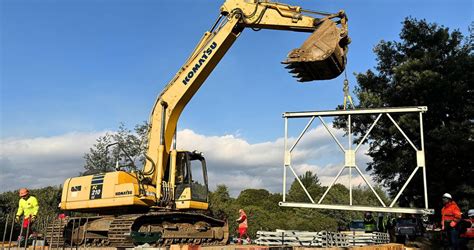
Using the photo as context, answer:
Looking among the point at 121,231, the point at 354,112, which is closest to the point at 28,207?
the point at 121,231

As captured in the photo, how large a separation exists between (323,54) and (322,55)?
4 cm

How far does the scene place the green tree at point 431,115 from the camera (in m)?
19.1

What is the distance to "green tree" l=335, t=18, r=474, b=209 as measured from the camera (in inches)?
754

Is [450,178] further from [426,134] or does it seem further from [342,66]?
[342,66]

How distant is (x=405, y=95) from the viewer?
68.8ft

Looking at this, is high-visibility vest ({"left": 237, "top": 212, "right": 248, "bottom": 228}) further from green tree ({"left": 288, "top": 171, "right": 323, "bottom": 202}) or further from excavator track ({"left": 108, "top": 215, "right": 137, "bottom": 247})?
green tree ({"left": 288, "top": 171, "right": 323, "bottom": 202})

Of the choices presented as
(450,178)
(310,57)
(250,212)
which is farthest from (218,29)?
(250,212)

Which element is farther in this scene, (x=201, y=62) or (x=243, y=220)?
(x=243, y=220)

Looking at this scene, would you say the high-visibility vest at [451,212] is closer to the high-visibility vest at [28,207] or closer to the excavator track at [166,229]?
the excavator track at [166,229]

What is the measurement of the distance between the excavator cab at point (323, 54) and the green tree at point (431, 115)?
28.5 feet

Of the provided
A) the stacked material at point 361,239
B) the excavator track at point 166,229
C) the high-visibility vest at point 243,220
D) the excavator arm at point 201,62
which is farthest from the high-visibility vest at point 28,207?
the stacked material at point 361,239

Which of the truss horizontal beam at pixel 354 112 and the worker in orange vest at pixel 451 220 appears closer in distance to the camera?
the truss horizontal beam at pixel 354 112

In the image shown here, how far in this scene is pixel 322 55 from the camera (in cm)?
1145

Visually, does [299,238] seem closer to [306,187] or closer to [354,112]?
[354,112]
